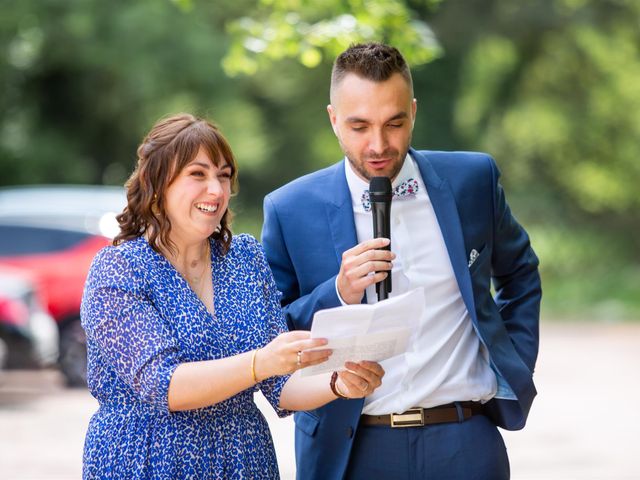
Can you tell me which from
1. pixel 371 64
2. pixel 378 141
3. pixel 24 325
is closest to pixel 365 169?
pixel 378 141

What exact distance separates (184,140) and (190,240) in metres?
0.28

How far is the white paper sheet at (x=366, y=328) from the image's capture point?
271 centimetres

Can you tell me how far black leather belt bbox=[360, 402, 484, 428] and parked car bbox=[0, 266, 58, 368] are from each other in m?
9.34

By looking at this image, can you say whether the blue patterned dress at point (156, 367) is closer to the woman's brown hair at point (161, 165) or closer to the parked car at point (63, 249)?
the woman's brown hair at point (161, 165)

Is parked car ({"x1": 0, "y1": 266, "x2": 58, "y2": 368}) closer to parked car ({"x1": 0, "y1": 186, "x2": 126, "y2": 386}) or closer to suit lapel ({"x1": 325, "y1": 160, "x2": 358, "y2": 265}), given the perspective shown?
parked car ({"x1": 0, "y1": 186, "x2": 126, "y2": 386})

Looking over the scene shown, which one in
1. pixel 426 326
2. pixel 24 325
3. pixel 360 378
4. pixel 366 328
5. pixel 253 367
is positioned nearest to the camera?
pixel 366 328

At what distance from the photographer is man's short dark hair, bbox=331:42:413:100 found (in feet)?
11.3

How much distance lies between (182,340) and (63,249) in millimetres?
10298

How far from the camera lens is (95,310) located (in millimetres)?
2977

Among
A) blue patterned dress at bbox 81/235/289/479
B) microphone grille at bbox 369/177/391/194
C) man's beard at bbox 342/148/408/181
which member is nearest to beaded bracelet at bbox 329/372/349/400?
blue patterned dress at bbox 81/235/289/479

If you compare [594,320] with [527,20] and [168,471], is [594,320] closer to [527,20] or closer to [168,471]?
[527,20]

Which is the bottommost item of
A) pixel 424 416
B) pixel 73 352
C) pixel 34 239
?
pixel 424 416

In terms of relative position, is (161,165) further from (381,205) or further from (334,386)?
(334,386)

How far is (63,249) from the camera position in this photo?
12977 mm
